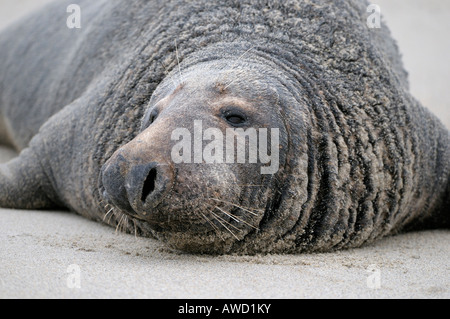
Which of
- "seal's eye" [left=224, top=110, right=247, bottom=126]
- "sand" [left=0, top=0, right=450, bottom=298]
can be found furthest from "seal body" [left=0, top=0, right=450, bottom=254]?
"sand" [left=0, top=0, right=450, bottom=298]

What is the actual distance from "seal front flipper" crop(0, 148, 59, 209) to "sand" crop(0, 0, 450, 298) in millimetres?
219

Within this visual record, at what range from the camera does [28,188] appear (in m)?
5.65

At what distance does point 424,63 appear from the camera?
12.2 metres

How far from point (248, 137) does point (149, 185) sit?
710 millimetres

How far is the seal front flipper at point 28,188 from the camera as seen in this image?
5.64m

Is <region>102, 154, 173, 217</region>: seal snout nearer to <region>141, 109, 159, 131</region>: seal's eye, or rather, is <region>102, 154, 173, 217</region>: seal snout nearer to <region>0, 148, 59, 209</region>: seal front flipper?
<region>141, 109, 159, 131</region>: seal's eye

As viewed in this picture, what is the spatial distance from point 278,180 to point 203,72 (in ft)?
2.69

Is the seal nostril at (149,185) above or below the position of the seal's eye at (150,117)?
below

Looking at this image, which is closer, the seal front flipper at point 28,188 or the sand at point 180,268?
the sand at point 180,268

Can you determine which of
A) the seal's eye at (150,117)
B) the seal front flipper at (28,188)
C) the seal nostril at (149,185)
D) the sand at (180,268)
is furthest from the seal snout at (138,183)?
the seal front flipper at (28,188)

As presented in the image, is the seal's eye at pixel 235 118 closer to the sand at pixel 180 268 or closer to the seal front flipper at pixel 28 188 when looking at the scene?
the sand at pixel 180 268

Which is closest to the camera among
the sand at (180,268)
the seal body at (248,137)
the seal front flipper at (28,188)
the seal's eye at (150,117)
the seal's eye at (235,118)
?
the sand at (180,268)

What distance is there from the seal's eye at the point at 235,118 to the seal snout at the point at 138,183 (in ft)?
2.02
